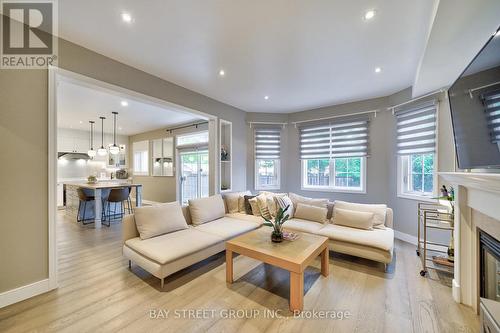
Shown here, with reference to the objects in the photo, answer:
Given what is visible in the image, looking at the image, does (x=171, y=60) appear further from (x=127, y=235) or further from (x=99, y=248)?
(x=99, y=248)

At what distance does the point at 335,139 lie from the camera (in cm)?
458

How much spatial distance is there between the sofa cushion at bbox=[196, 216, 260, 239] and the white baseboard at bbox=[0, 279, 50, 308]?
5.63 ft

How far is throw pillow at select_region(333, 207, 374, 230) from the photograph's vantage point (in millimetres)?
2986

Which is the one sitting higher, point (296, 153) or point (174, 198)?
point (296, 153)

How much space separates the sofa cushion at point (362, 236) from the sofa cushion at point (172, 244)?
62.1 inches

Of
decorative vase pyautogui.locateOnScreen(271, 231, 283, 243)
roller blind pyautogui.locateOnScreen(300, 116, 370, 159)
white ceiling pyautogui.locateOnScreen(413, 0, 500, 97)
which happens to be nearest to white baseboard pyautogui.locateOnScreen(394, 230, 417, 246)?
roller blind pyautogui.locateOnScreen(300, 116, 370, 159)

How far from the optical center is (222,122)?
14.8 ft

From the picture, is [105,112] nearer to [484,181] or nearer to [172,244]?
[172,244]

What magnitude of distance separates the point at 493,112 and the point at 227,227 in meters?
2.98

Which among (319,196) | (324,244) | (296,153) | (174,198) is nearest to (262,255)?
(324,244)

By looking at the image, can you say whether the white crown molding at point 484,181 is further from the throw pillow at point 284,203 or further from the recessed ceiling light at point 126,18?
the recessed ceiling light at point 126,18

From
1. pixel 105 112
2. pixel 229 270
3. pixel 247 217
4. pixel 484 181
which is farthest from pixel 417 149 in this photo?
pixel 105 112

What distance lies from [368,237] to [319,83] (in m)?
2.51

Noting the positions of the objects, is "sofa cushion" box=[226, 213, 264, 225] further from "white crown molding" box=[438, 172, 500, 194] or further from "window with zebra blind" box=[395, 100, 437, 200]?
"window with zebra blind" box=[395, 100, 437, 200]
